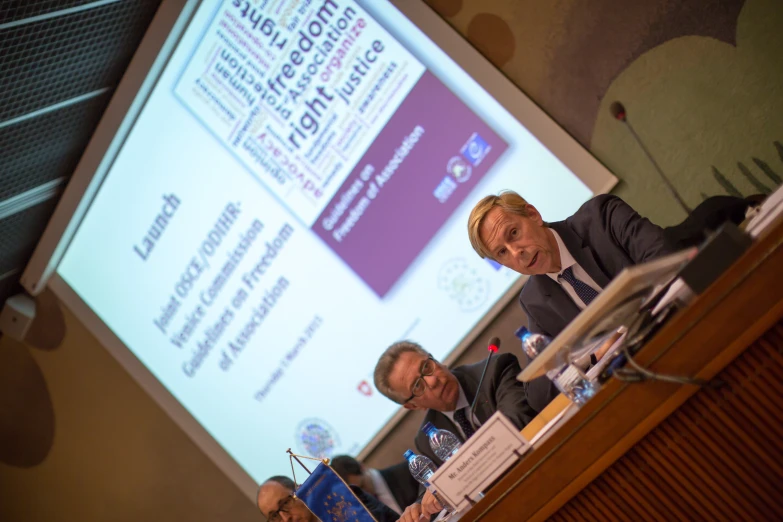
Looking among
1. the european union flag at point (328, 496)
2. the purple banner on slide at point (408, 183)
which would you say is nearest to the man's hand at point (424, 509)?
the european union flag at point (328, 496)

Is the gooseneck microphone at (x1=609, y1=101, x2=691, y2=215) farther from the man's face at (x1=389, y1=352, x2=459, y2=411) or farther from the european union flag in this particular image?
the european union flag

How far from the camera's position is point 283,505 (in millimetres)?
2430

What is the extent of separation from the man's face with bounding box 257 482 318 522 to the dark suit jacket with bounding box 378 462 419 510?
0.40 metres

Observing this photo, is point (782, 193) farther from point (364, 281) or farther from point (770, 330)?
point (364, 281)

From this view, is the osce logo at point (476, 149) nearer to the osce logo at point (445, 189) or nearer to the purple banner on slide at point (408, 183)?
the purple banner on slide at point (408, 183)

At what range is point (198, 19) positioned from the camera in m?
3.22

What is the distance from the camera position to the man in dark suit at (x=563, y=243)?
1952mm

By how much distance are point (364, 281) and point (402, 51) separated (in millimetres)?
1076

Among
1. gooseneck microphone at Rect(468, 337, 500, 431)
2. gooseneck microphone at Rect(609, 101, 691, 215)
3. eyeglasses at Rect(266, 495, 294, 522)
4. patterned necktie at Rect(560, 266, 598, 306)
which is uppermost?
gooseneck microphone at Rect(609, 101, 691, 215)

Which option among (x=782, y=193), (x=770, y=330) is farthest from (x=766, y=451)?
(x=782, y=193)

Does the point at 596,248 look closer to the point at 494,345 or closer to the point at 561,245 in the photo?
the point at 561,245

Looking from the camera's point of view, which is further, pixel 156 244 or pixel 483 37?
pixel 156 244

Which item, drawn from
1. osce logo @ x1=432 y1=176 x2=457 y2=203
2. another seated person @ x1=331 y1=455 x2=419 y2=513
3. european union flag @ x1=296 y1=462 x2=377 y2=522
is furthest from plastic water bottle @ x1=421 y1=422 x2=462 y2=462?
osce logo @ x1=432 y1=176 x2=457 y2=203

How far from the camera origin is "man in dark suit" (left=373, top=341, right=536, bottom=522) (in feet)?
7.14
